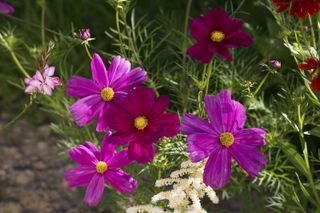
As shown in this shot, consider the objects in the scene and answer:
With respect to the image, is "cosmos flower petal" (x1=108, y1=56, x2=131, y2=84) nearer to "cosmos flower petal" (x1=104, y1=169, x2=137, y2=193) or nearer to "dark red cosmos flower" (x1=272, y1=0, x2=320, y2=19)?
"cosmos flower petal" (x1=104, y1=169, x2=137, y2=193)

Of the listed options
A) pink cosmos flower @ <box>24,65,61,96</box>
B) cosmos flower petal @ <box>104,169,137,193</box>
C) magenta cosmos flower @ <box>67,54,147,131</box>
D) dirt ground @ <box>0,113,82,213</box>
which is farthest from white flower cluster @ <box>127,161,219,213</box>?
dirt ground @ <box>0,113,82,213</box>

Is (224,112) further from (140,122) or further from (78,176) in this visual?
(78,176)

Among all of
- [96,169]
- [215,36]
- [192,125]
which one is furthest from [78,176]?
[215,36]

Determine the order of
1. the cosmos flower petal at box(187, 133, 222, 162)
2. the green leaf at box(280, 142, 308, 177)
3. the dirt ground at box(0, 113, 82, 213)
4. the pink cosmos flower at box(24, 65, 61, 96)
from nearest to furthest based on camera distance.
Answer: the cosmos flower petal at box(187, 133, 222, 162) < the pink cosmos flower at box(24, 65, 61, 96) < the green leaf at box(280, 142, 308, 177) < the dirt ground at box(0, 113, 82, 213)

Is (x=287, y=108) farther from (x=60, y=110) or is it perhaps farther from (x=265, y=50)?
(x=60, y=110)

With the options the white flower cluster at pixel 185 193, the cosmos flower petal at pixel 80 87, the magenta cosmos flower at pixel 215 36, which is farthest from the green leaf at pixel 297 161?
the cosmos flower petal at pixel 80 87

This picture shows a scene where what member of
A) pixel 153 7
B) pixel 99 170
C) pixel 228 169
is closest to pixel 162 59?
pixel 153 7
